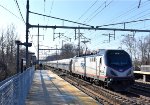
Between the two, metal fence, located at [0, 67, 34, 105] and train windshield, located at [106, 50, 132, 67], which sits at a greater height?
train windshield, located at [106, 50, 132, 67]

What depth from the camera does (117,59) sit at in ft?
82.3

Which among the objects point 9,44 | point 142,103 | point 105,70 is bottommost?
point 142,103

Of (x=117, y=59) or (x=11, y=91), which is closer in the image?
(x=11, y=91)

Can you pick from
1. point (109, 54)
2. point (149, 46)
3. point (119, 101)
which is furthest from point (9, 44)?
point (119, 101)

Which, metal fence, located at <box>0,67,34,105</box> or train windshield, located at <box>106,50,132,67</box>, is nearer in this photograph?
metal fence, located at <box>0,67,34,105</box>

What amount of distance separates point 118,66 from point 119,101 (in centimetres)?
638

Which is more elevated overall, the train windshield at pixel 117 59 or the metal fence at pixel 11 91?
the train windshield at pixel 117 59

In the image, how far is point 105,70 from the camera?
24.7 meters

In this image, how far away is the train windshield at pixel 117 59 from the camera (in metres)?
24.7

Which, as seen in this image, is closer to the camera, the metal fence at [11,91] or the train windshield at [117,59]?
the metal fence at [11,91]

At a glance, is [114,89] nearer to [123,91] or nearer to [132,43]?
[123,91]

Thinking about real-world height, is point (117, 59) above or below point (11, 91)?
above

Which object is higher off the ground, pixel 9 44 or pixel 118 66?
pixel 9 44

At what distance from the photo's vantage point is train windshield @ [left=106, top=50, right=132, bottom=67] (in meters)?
24.7
